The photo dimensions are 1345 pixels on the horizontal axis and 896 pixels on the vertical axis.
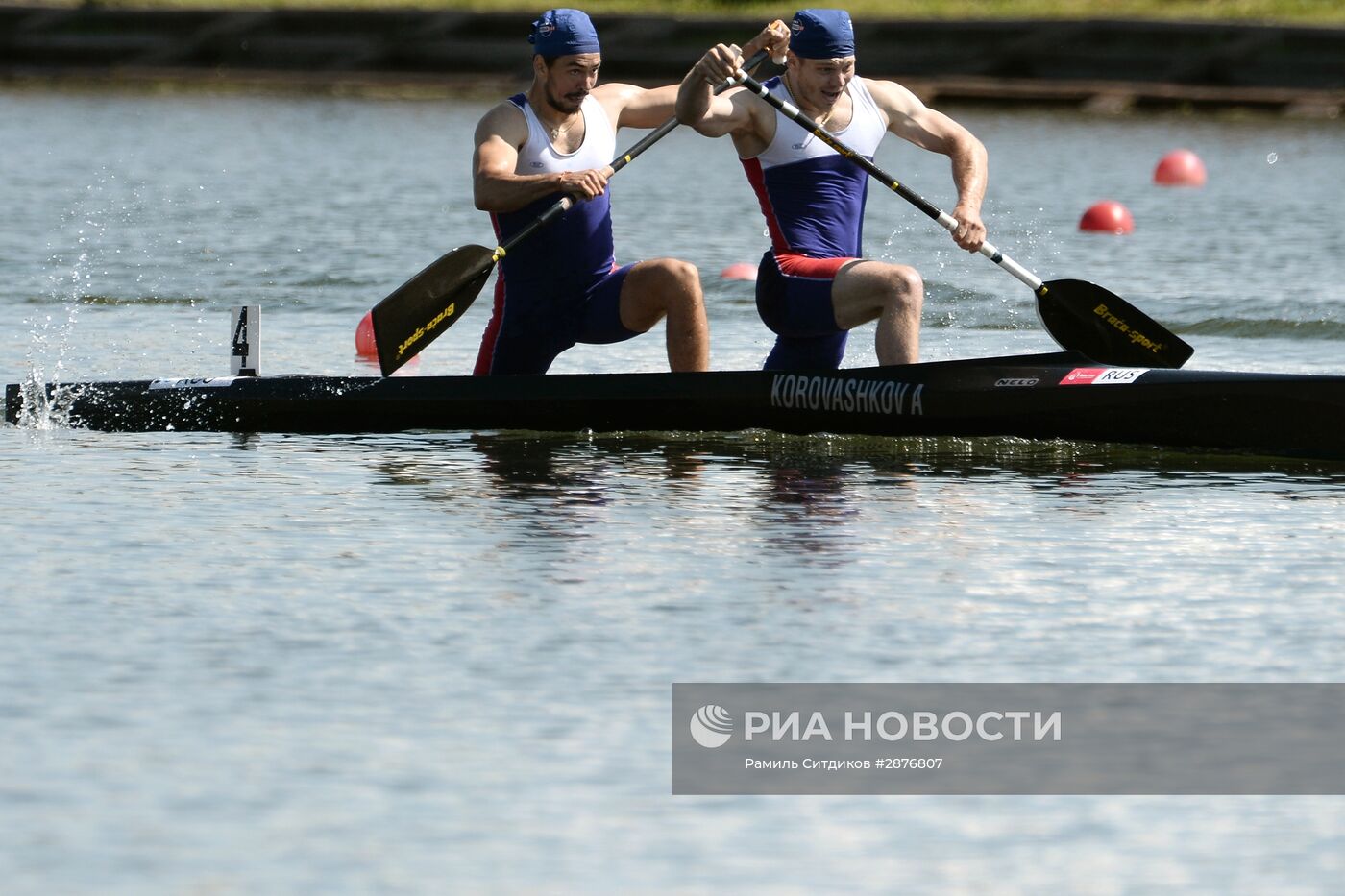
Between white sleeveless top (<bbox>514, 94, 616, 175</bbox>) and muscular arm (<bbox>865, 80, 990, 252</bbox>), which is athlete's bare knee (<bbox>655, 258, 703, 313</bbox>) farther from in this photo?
muscular arm (<bbox>865, 80, 990, 252</bbox>)

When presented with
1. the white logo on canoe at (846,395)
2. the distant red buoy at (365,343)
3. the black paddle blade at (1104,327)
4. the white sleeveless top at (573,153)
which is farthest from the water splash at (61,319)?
the black paddle blade at (1104,327)

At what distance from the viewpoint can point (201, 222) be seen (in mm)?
15492

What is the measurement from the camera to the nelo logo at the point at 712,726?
13.9ft

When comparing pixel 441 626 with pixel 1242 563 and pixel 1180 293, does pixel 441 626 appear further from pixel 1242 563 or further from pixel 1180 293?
pixel 1180 293

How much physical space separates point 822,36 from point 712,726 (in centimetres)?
385

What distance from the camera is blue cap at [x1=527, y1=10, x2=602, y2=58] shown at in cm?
753

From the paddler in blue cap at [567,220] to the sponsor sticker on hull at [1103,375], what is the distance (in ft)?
4.02

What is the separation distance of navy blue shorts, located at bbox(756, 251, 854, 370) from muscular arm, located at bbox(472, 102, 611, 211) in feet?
2.20

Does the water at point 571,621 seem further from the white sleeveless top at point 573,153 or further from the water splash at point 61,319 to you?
the white sleeveless top at point 573,153

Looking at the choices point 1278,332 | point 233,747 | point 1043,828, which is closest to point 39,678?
point 233,747

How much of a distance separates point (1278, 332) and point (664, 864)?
790cm

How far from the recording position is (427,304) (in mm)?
8055

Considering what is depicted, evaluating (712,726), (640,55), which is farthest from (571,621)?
(640,55)

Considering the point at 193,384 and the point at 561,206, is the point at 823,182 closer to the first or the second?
the point at 561,206
